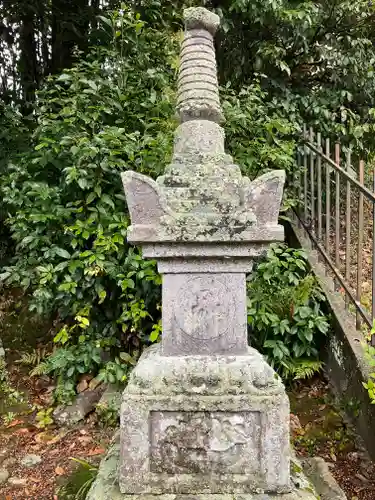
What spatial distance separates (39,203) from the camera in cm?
415

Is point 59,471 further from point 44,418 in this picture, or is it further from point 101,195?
point 101,195

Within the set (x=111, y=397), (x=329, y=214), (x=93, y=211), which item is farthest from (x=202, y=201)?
(x=329, y=214)

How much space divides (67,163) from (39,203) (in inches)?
19.2

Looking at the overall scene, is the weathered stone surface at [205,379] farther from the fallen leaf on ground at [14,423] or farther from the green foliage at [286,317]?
the fallen leaf on ground at [14,423]

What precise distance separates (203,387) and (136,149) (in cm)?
236

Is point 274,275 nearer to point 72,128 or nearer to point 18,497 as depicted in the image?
point 72,128

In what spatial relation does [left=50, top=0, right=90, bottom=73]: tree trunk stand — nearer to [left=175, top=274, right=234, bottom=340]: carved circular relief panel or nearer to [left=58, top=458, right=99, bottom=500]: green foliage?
[left=175, top=274, right=234, bottom=340]: carved circular relief panel

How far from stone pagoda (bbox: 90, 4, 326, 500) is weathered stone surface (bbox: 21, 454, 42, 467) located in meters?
1.49

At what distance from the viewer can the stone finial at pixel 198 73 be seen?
102 inches

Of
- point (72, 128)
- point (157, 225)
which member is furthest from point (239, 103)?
point (157, 225)

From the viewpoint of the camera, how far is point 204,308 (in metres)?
2.46

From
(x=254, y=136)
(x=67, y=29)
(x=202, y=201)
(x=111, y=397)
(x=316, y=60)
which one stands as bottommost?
(x=111, y=397)

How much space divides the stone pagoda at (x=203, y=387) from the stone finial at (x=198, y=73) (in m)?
0.35

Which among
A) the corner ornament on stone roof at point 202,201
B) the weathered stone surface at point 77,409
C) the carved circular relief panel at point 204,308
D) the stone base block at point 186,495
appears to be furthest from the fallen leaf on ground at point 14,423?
the corner ornament on stone roof at point 202,201
